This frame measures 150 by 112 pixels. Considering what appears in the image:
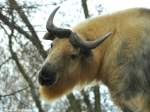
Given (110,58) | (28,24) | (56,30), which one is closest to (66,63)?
(56,30)

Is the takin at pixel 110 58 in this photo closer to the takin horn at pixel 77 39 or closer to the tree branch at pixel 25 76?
the takin horn at pixel 77 39

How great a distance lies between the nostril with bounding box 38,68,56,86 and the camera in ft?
46.8

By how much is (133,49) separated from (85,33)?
1047 mm

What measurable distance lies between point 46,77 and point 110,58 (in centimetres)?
135

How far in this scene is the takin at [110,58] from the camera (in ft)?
48.4

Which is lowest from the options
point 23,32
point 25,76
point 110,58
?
point 25,76

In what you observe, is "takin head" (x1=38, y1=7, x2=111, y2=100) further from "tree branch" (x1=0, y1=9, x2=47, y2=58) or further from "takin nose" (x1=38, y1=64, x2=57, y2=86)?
"tree branch" (x1=0, y1=9, x2=47, y2=58)

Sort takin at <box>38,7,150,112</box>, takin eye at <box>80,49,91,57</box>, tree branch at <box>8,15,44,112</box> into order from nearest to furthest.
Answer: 1. takin at <box>38,7,150,112</box>
2. takin eye at <box>80,49,91,57</box>
3. tree branch at <box>8,15,44,112</box>

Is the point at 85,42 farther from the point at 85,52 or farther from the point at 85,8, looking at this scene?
the point at 85,8

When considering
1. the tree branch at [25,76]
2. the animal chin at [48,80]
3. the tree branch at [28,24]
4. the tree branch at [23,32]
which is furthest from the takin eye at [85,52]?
the tree branch at [25,76]

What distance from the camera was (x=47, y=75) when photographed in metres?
14.3

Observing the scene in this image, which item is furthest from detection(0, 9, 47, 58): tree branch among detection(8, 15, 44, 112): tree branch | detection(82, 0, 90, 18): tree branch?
detection(82, 0, 90, 18): tree branch

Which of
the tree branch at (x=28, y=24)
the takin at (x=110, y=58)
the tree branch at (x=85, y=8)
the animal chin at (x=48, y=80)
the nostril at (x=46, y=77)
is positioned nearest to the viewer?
the nostril at (x=46, y=77)

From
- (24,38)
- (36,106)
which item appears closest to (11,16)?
(24,38)
